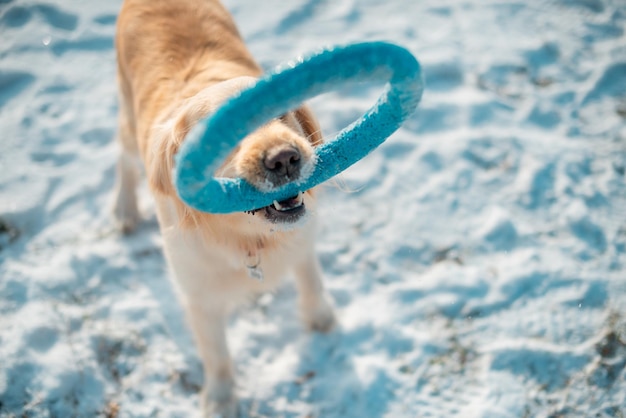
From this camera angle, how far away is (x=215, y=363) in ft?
8.95

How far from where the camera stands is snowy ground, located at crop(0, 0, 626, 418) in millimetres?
2779

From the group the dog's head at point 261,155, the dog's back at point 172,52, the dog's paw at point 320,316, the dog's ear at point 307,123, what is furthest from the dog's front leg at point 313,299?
the dog's back at point 172,52

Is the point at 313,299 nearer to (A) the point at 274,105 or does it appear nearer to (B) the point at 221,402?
(B) the point at 221,402

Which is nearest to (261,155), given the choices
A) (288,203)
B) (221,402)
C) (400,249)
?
(288,203)

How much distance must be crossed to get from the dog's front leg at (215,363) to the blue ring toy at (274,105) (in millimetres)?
1024

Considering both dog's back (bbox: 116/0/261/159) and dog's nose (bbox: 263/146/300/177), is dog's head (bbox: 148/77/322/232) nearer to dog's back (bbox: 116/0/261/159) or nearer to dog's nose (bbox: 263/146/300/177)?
dog's nose (bbox: 263/146/300/177)

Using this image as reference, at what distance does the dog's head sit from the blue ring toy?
0.05 metres

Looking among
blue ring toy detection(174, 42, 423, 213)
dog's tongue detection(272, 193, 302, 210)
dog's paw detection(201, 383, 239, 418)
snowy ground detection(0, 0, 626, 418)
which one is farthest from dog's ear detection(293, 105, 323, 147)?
dog's paw detection(201, 383, 239, 418)

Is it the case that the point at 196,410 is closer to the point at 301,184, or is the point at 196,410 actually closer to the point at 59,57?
the point at 301,184

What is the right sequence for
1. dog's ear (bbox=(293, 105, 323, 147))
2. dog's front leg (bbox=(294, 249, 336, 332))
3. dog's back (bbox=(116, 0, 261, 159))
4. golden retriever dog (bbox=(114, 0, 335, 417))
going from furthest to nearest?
dog's front leg (bbox=(294, 249, 336, 332))
dog's back (bbox=(116, 0, 261, 159))
dog's ear (bbox=(293, 105, 323, 147))
golden retriever dog (bbox=(114, 0, 335, 417))

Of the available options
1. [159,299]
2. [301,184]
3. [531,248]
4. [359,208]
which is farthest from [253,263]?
[531,248]

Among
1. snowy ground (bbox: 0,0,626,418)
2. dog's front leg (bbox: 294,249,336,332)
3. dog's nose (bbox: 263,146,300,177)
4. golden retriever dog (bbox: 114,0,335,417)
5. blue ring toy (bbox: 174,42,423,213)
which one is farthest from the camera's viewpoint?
dog's front leg (bbox: 294,249,336,332)

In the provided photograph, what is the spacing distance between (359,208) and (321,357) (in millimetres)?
1050

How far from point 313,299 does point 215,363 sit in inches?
24.2
